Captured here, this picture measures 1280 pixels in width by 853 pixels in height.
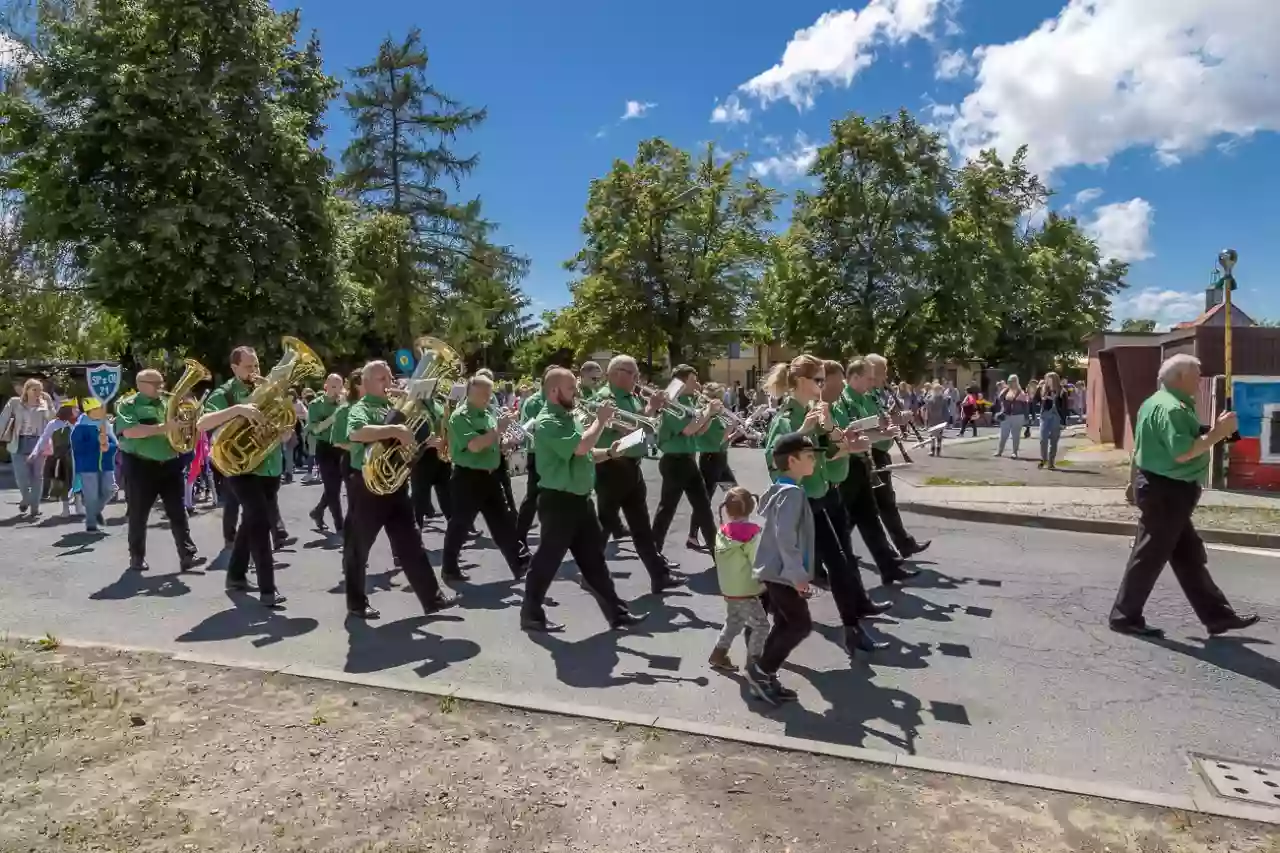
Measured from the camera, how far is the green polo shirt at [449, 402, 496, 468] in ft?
22.3

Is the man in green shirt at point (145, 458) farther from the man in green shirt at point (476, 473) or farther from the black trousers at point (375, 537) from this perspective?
the man in green shirt at point (476, 473)

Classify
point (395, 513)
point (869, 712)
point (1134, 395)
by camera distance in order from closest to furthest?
1. point (869, 712)
2. point (395, 513)
3. point (1134, 395)

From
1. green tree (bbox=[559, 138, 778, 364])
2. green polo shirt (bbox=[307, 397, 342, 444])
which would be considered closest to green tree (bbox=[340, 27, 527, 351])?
green tree (bbox=[559, 138, 778, 364])

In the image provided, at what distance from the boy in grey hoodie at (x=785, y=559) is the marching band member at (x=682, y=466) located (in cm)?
275

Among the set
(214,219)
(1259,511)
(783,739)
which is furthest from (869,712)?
(214,219)

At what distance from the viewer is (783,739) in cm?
409

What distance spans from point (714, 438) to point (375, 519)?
10.8 ft

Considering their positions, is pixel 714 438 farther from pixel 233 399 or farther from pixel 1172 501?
pixel 233 399

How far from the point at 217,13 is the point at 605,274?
17.0 m

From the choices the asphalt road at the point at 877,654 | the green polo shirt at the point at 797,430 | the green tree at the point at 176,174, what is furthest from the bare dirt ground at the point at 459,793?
the green tree at the point at 176,174

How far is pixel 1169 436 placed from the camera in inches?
218

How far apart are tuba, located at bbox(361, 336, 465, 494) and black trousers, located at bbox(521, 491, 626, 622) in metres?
1.00

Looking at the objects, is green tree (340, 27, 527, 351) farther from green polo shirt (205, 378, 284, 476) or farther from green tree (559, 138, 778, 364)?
green polo shirt (205, 378, 284, 476)

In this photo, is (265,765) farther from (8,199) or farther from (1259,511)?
(8,199)
